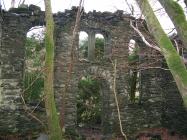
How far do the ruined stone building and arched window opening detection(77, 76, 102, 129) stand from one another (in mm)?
3315

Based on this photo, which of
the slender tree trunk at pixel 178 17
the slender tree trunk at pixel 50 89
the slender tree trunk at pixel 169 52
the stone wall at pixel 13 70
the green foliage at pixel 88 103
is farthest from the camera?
the green foliage at pixel 88 103

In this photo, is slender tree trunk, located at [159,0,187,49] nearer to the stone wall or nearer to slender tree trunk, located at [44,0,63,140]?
slender tree trunk, located at [44,0,63,140]

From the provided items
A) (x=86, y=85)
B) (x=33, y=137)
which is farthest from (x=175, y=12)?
(x=86, y=85)

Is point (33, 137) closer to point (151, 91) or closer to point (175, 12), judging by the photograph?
point (151, 91)

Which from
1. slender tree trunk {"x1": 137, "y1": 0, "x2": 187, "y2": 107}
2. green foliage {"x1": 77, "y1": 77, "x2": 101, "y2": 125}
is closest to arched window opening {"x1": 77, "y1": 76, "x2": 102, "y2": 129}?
green foliage {"x1": 77, "y1": 77, "x2": 101, "y2": 125}

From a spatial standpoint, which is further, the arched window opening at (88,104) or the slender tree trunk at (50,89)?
the arched window opening at (88,104)

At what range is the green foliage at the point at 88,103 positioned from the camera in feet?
61.8

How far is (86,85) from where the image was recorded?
1919 cm

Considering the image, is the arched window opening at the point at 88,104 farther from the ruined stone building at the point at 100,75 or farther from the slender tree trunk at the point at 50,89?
the slender tree trunk at the point at 50,89

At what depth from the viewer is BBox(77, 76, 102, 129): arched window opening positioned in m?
18.8

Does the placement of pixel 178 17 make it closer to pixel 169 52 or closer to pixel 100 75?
pixel 169 52

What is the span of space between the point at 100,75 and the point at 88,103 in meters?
4.09

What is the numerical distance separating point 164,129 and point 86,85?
5189mm

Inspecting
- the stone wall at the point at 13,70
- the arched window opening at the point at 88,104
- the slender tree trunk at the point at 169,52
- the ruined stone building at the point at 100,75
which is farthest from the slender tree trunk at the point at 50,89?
the arched window opening at the point at 88,104
